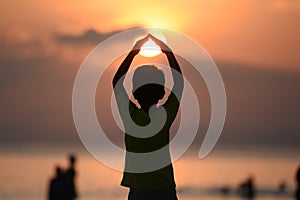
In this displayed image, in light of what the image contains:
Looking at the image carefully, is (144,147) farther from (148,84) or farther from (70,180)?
(70,180)

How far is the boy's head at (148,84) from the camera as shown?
9.18 m

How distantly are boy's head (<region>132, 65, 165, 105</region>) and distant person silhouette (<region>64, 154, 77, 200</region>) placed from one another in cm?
1285

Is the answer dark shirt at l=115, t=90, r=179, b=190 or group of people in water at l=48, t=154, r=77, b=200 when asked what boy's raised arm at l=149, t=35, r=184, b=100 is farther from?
group of people in water at l=48, t=154, r=77, b=200

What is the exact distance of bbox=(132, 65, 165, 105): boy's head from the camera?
918 centimetres

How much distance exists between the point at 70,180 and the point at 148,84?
13581 mm

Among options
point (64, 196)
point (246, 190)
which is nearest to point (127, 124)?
point (64, 196)

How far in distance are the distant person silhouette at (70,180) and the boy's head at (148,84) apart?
1285 centimetres

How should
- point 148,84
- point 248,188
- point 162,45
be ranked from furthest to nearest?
1. point 248,188
2. point 162,45
3. point 148,84

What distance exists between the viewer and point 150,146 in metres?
9.40

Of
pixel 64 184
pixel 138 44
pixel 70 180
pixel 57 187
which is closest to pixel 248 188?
pixel 70 180

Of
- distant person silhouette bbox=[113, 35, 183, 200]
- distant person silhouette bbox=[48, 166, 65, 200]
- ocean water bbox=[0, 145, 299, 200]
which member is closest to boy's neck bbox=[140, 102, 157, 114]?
distant person silhouette bbox=[113, 35, 183, 200]

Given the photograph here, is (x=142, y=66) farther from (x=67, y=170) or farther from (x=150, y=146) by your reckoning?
(x=67, y=170)

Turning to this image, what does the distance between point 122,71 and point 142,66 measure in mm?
285

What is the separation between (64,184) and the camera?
22562 millimetres
